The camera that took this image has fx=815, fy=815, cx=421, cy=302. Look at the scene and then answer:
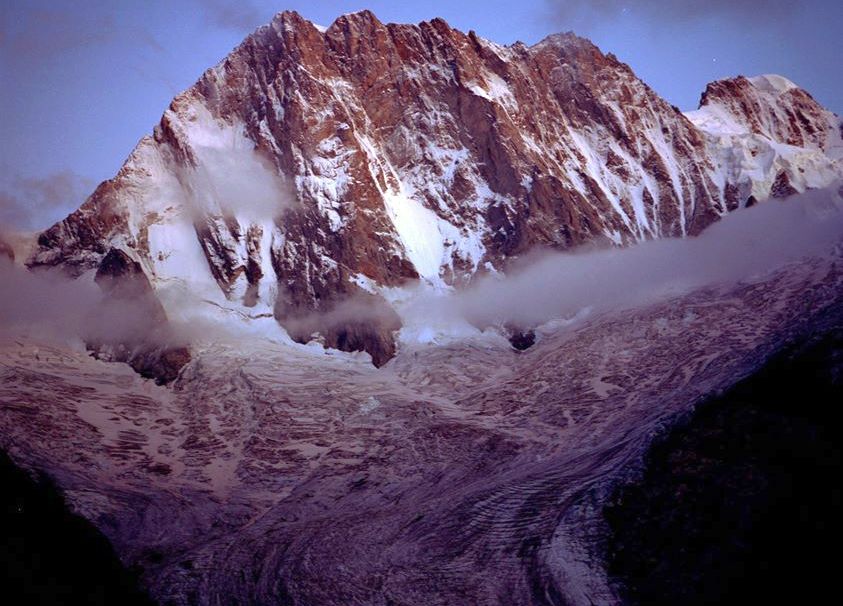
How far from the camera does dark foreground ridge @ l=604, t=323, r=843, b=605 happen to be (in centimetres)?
2542

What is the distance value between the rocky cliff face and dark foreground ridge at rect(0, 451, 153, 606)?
50100mm

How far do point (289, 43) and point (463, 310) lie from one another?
40.4 m

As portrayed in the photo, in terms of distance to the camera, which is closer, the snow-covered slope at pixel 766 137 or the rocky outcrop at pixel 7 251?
the rocky outcrop at pixel 7 251

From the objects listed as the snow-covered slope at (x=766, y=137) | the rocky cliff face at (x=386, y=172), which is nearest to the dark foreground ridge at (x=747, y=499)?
the rocky cliff face at (x=386, y=172)

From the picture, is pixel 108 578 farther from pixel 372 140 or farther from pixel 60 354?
pixel 372 140

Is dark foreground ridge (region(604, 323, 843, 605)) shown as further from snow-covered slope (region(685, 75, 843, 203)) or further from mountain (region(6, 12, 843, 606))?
snow-covered slope (region(685, 75, 843, 203))

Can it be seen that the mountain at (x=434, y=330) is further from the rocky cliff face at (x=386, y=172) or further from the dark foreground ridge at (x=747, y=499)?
the rocky cliff face at (x=386, y=172)

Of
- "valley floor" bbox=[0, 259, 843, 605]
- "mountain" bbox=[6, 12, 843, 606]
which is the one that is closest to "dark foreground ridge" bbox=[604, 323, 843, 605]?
"mountain" bbox=[6, 12, 843, 606]

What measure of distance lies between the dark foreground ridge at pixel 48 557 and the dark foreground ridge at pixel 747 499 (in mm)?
16848

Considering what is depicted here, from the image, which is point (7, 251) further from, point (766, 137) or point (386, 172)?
point (766, 137)

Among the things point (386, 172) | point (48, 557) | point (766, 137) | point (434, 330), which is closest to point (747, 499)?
point (48, 557)

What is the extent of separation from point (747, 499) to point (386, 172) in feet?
225

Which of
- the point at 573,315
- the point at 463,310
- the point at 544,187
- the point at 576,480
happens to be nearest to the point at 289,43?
the point at 544,187

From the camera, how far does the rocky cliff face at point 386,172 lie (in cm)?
8256
